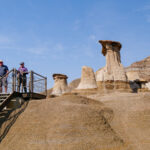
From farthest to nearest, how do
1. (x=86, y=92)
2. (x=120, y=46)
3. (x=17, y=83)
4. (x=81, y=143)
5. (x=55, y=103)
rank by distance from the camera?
(x=120, y=46), (x=86, y=92), (x=17, y=83), (x=55, y=103), (x=81, y=143)

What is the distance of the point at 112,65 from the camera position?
2323 cm

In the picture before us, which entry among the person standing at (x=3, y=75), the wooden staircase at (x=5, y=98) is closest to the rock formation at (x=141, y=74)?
the person standing at (x=3, y=75)

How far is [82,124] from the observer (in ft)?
26.2

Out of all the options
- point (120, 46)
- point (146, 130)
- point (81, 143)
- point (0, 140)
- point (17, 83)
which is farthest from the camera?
point (120, 46)

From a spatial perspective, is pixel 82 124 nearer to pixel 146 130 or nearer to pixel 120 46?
pixel 146 130

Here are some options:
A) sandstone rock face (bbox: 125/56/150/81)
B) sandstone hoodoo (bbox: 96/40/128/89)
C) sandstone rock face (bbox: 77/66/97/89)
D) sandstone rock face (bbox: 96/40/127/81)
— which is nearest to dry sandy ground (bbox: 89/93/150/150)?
sandstone hoodoo (bbox: 96/40/128/89)

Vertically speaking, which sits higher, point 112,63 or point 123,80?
point 112,63

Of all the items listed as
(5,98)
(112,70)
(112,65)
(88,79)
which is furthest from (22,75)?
(112,65)

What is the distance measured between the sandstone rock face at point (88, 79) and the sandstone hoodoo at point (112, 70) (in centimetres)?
65

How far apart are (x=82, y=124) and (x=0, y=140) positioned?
2.93m

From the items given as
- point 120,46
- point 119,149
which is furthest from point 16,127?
point 120,46

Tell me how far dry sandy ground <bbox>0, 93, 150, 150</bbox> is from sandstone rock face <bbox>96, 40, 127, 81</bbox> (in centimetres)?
1237

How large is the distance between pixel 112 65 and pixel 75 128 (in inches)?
637

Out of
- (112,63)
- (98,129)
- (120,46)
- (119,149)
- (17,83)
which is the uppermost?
(120,46)
